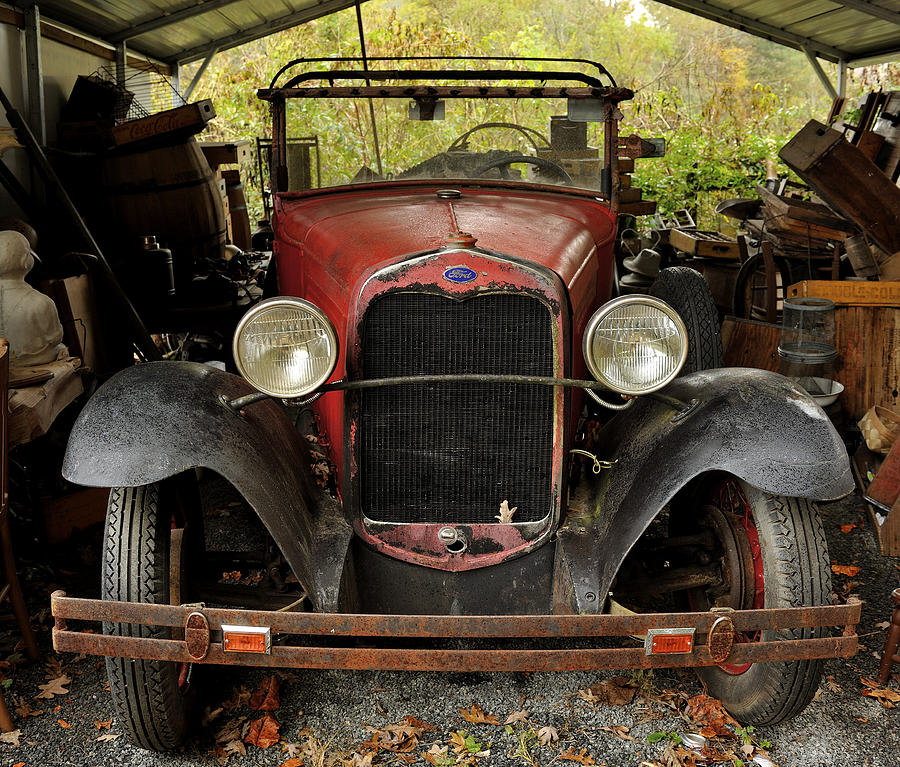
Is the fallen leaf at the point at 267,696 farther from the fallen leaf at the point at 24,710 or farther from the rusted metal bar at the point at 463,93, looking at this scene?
the rusted metal bar at the point at 463,93

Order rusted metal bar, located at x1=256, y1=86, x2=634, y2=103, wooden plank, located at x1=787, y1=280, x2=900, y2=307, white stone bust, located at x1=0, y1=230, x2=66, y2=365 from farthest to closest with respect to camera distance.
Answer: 1. wooden plank, located at x1=787, y1=280, x2=900, y2=307
2. rusted metal bar, located at x1=256, y1=86, x2=634, y2=103
3. white stone bust, located at x1=0, y1=230, x2=66, y2=365

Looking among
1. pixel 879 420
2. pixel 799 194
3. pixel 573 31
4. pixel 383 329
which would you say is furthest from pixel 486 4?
pixel 383 329

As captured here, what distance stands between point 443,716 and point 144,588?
1.05m

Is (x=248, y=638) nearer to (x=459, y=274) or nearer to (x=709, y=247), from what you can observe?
(x=459, y=274)

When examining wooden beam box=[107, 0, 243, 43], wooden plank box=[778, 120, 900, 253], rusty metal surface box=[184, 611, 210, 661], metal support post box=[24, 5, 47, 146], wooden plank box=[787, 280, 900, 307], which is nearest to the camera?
rusty metal surface box=[184, 611, 210, 661]

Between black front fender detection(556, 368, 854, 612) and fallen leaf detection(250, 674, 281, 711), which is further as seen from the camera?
fallen leaf detection(250, 674, 281, 711)

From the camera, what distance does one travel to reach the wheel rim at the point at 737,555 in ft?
8.64

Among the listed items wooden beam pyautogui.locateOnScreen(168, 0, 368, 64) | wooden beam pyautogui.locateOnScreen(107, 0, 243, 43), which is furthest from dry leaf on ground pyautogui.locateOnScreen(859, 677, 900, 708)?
wooden beam pyautogui.locateOnScreen(168, 0, 368, 64)

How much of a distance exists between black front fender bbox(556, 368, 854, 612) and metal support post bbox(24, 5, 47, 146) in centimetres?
559

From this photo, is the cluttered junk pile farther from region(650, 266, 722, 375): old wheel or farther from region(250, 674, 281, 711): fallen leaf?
region(250, 674, 281, 711): fallen leaf

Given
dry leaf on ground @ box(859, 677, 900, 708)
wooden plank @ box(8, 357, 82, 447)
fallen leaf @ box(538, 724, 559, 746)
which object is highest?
wooden plank @ box(8, 357, 82, 447)

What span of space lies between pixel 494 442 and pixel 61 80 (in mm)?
6137

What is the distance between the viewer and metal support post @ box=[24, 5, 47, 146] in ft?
20.3

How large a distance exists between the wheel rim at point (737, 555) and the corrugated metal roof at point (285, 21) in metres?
6.30
